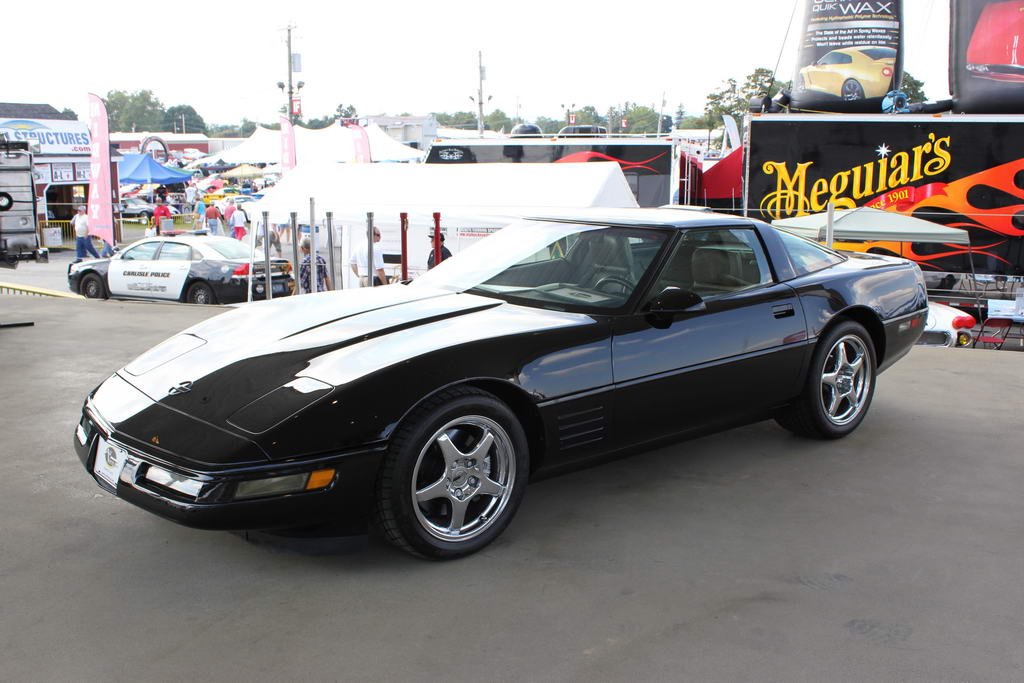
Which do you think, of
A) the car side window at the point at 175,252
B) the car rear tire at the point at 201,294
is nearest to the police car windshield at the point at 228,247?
the car side window at the point at 175,252

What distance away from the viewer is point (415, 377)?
3.22 metres

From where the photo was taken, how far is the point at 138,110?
174875 millimetres

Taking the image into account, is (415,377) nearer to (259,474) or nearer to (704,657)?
(259,474)

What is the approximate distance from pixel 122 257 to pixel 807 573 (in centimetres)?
1473

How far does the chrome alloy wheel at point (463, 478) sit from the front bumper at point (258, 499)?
0.22 m

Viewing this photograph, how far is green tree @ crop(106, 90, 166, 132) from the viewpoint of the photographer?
17325 cm

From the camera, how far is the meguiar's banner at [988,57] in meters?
13.1

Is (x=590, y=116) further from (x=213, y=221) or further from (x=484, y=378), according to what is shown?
(x=484, y=378)

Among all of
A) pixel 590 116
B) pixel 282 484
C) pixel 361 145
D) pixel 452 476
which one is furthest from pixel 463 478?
pixel 590 116

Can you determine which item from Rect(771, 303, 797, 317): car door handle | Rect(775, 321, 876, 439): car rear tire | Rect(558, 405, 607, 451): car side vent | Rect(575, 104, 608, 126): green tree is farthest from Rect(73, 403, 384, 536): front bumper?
Rect(575, 104, 608, 126): green tree

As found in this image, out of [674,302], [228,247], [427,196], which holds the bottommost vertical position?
[228,247]

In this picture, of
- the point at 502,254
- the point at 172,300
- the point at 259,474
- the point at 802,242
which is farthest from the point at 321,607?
the point at 172,300

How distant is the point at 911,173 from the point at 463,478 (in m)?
11.6

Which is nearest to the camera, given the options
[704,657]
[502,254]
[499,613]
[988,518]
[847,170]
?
[704,657]
